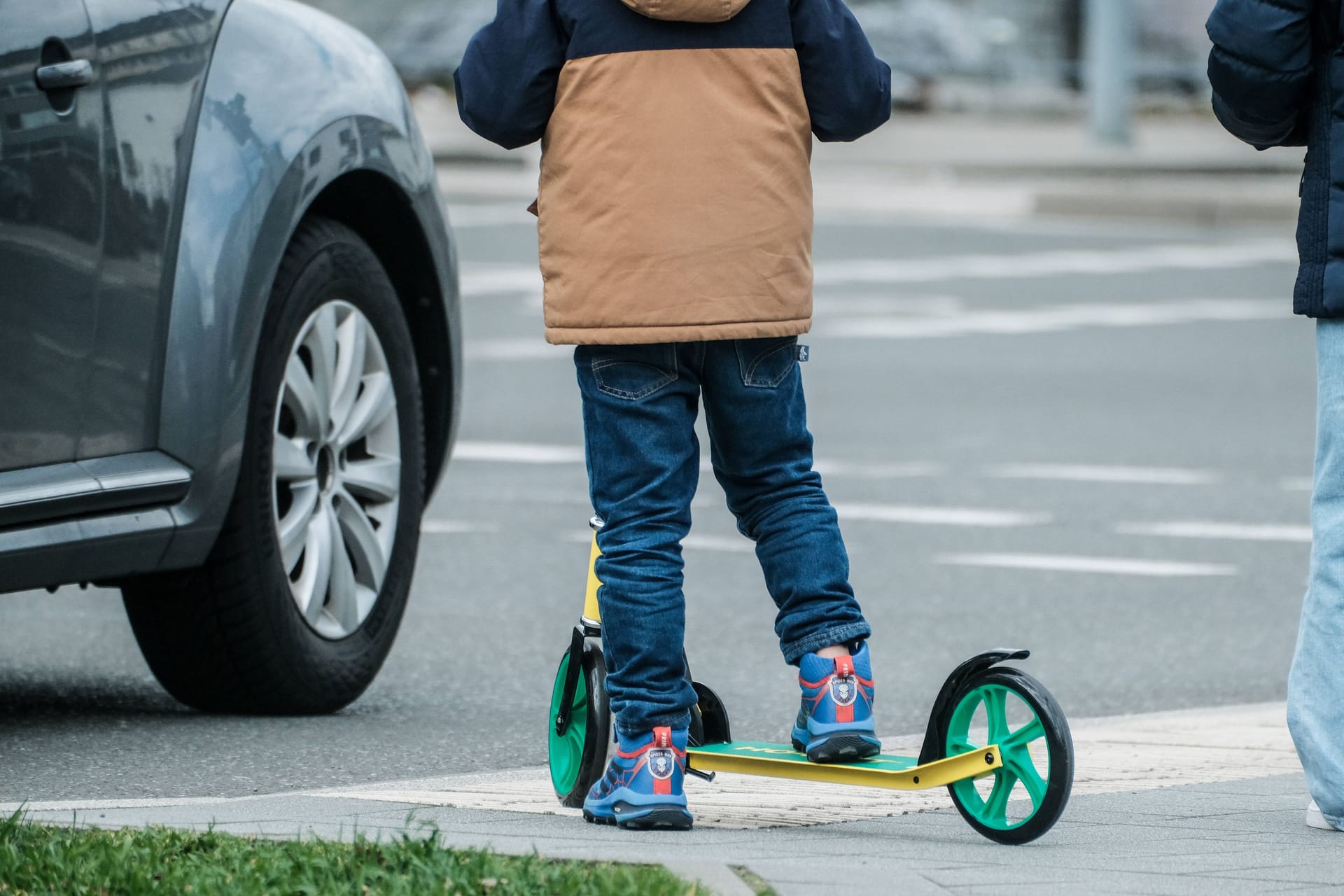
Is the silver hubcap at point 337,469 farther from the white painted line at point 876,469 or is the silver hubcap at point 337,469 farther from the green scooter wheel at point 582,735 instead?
the white painted line at point 876,469

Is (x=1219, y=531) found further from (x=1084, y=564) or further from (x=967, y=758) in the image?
(x=967, y=758)

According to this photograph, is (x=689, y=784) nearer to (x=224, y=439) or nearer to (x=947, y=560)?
(x=224, y=439)

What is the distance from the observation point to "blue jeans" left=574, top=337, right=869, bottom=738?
4.13 meters

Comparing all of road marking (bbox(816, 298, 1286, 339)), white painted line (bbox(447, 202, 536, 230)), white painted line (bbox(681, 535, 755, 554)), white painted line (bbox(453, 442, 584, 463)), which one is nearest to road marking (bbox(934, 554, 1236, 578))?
white painted line (bbox(681, 535, 755, 554))

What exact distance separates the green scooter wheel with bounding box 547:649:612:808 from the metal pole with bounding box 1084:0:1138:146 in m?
27.0

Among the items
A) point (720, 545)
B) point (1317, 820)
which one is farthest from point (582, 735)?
point (720, 545)

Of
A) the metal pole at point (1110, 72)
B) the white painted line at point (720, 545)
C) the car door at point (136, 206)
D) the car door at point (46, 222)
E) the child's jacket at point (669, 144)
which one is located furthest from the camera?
the metal pole at point (1110, 72)

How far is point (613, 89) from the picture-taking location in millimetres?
4090

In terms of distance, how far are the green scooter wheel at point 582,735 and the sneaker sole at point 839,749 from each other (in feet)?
1.33

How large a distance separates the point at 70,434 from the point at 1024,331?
37.0 feet

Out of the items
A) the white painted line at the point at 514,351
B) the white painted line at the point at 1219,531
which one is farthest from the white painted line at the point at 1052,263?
the white painted line at the point at 1219,531

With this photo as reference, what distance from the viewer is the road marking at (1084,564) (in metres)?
8.13

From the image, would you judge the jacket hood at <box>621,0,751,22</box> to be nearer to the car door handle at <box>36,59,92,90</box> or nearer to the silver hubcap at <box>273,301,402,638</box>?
the car door handle at <box>36,59,92,90</box>

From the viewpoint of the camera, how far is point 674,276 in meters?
4.05
